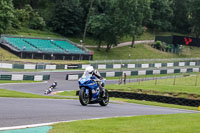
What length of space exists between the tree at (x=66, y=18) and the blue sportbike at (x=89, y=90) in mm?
63371

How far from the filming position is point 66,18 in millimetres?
80938

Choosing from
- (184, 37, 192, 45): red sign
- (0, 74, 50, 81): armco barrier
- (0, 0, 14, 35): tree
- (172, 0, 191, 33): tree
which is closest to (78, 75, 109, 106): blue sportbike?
(0, 74, 50, 81): armco barrier

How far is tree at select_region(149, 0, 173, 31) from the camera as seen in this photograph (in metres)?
95.4

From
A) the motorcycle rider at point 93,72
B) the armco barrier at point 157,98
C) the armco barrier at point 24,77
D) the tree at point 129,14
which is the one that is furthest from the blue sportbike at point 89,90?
the tree at point 129,14

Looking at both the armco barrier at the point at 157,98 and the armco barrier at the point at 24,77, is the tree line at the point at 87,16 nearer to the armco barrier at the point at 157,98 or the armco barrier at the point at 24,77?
the armco barrier at the point at 24,77

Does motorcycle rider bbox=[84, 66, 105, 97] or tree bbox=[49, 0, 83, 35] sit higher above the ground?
tree bbox=[49, 0, 83, 35]

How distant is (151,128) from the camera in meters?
10.4

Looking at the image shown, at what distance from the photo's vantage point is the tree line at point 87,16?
7481 centimetres

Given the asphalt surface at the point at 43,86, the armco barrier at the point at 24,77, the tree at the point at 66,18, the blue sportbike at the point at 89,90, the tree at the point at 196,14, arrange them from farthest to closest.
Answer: the tree at the point at 196,14 < the tree at the point at 66,18 < the armco barrier at the point at 24,77 < the asphalt surface at the point at 43,86 < the blue sportbike at the point at 89,90

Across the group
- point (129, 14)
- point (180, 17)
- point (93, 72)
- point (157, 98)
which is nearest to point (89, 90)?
point (93, 72)

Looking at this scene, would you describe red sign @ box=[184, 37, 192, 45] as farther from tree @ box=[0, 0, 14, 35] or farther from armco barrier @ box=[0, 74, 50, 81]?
tree @ box=[0, 0, 14, 35]

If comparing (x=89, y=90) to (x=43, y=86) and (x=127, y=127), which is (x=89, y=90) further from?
(x=43, y=86)

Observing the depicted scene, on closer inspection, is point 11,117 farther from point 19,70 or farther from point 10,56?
point 10,56

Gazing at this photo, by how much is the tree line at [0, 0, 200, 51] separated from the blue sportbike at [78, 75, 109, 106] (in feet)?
165
